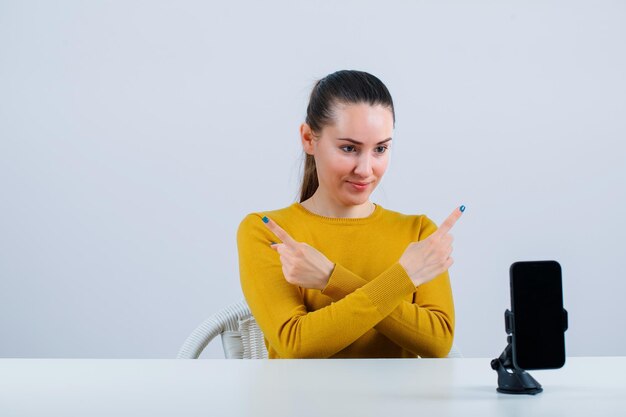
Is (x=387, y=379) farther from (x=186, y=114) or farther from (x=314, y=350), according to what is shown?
(x=186, y=114)

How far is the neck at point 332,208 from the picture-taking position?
1.95 metres

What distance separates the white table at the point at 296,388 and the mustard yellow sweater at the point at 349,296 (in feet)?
0.48

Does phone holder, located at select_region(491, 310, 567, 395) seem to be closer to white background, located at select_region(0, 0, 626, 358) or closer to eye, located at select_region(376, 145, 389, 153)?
eye, located at select_region(376, 145, 389, 153)

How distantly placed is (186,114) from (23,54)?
74cm

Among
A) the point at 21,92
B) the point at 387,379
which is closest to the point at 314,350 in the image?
the point at 387,379

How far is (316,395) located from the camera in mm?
1111

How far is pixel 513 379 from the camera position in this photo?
1.12m

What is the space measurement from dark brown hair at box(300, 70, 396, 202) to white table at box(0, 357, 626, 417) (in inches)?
23.9

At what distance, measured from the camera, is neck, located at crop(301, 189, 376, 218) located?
1.95m

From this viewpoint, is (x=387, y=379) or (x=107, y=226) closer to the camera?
(x=387, y=379)

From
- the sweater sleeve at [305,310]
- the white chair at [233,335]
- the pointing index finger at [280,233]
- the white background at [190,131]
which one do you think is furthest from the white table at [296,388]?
the white background at [190,131]

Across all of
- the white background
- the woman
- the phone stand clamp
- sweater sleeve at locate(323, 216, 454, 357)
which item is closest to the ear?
the woman

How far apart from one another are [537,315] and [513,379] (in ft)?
0.32

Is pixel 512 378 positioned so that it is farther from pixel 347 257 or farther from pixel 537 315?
pixel 347 257
